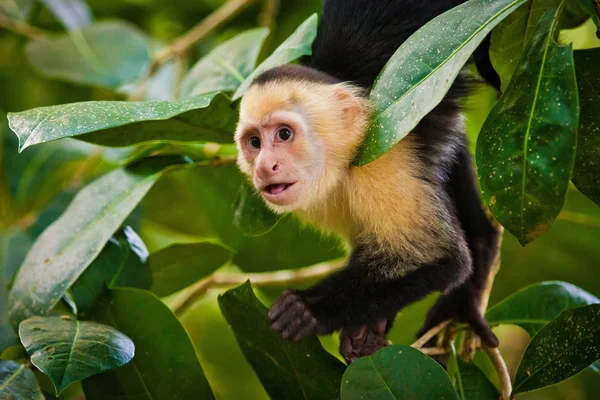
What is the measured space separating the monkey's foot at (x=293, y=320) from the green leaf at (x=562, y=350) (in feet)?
1.57

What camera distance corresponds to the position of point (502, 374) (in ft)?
5.32

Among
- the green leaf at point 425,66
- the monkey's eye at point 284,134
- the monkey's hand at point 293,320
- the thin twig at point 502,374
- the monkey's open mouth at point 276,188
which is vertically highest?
the green leaf at point 425,66

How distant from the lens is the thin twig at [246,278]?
2184 millimetres

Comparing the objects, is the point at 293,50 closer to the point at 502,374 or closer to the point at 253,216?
the point at 253,216

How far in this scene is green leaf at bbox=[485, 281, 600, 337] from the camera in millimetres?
1760

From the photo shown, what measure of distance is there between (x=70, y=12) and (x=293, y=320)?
196cm

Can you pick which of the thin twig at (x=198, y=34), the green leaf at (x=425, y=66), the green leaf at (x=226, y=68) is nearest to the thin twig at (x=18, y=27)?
the thin twig at (x=198, y=34)

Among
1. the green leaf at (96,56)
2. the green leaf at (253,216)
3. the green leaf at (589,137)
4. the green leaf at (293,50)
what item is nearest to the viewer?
the green leaf at (589,137)

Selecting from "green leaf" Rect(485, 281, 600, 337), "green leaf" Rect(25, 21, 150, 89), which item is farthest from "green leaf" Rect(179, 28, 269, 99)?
"green leaf" Rect(485, 281, 600, 337)

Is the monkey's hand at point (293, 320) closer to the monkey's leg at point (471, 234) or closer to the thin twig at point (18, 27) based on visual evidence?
the monkey's leg at point (471, 234)

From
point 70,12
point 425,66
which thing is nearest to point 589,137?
point 425,66

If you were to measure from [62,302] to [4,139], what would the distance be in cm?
131

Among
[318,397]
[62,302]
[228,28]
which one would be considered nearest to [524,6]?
[318,397]

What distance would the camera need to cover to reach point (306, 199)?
177cm
